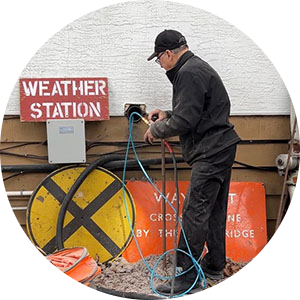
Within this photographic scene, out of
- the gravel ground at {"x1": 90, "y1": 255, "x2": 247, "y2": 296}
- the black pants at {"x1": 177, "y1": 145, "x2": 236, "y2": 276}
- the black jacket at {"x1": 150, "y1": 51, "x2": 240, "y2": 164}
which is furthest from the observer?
the gravel ground at {"x1": 90, "y1": 255, "x2": 247, "y2": 296}

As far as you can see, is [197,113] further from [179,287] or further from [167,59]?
[179,287]

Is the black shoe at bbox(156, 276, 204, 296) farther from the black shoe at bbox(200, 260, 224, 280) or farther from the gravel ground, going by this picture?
the black shoe at bbox(200, 260, 224, 280)

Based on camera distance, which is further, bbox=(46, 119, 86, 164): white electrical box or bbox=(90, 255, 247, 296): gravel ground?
bbox=(46, 119, 86, 164): white electrical box

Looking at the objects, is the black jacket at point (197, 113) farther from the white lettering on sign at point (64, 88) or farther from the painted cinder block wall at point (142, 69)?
the white lettering on sign at point (64, 88)

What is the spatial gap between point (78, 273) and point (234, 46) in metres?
2.08

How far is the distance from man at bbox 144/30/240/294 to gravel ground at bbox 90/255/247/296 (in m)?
0.23

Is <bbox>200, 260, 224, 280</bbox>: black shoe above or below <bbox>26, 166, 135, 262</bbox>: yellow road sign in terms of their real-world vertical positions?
below

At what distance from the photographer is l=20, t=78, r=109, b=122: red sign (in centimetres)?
402

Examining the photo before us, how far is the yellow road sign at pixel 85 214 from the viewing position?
13.5ft

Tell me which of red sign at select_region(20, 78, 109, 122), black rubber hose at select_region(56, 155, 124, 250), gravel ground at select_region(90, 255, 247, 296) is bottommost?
gravel ground at select_region(90, 255, 247, 296)

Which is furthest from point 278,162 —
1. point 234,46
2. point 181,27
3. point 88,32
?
point 88,32

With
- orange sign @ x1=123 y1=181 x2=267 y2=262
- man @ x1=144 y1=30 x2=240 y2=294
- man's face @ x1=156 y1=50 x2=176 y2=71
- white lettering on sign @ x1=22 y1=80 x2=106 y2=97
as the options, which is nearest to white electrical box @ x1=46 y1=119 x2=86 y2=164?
white lettering on sign @ x1=22 y1=80 x2=106 y2=97

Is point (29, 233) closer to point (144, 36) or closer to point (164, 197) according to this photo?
point (164, 197)

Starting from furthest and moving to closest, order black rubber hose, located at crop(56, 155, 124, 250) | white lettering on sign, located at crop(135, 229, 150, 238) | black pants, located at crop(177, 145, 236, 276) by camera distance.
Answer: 1. white lettering on sign, located at crop(135, 229, 150, 238)
2. black rubber hose, located at crop(56, 155, 124, 250)
3. black pants, located at crop(177, 145, 236, 276)
